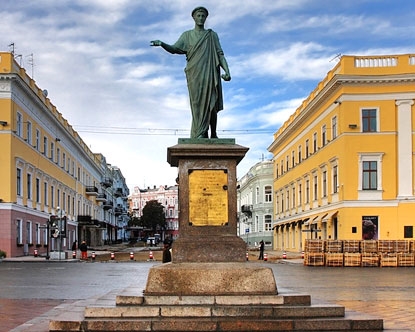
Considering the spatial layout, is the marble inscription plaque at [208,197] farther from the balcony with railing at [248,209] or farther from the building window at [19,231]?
the balcony with railing at [248,209]

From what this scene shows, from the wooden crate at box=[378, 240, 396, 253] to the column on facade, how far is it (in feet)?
24.1

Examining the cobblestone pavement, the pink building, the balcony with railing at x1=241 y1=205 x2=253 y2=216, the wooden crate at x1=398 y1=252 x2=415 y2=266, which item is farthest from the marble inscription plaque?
the pink building

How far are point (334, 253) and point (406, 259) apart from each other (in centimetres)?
364

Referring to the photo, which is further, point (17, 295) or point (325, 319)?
point (17, 295)

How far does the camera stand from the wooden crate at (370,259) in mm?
33406

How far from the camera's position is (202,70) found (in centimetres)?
1158

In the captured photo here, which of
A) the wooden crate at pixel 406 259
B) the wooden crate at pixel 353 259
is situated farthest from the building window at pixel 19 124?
the wooden crate at pixel 406 259

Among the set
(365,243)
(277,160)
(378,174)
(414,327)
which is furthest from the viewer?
(277,160)

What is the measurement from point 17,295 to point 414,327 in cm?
1021

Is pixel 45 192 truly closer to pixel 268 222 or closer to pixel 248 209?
pixel 268 222

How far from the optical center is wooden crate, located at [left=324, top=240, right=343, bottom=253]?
3384 centimetres

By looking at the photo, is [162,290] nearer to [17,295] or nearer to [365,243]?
[17,295]

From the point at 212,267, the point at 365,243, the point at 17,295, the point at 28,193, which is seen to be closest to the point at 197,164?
the point at 212,267

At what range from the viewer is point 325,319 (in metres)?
9.07
